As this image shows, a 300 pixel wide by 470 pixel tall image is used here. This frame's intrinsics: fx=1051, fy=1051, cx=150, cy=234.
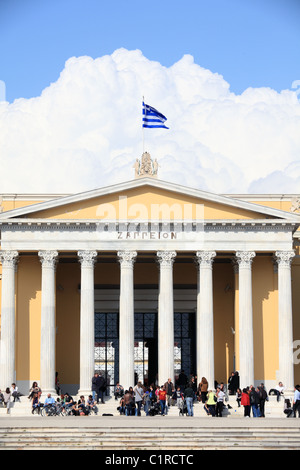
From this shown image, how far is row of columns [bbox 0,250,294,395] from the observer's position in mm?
50312

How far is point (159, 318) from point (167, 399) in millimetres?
4788

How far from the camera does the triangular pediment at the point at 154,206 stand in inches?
2012

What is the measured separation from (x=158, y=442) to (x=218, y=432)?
2.29 m

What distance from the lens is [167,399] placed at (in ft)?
156

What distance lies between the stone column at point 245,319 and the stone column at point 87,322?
7.17m

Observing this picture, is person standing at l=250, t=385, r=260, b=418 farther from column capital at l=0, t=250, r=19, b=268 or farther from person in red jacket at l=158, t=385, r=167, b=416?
column capital at l=0, t=250, r=19, b=268

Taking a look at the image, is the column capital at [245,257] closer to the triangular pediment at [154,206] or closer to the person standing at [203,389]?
the triangular pediment at [154,206]

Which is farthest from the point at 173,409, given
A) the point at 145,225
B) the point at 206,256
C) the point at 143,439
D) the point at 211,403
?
the point at 143,439

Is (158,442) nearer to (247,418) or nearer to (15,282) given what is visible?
(247,418)

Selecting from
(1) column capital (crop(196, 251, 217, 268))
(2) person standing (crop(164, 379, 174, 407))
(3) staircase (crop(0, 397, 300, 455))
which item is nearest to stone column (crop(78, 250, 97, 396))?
(2) person standing (crop(164, 379, 174, 407))

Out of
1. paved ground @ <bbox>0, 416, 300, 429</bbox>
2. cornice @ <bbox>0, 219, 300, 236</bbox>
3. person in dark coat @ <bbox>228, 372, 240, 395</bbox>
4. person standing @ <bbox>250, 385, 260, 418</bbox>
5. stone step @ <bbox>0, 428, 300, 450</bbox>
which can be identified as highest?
cornice @ <bbox>0, 219, 300, 236</bbox>

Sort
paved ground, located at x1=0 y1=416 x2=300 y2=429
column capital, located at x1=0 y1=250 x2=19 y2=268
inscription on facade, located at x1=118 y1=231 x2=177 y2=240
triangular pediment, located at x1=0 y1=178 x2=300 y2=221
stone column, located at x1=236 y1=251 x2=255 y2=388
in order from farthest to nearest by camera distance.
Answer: inscription on facade, located at x1=118 y1=231 x2=177 y2=240, column capital, located at x1=0 y1=250 x2=19 y2=268, triangular pediment, located at x1=0 y1=178 x2=300 y2=221, stone column, located at x1=236 y1=251 x2=255 y2=388, paved ground, located at x1=0 y1=416 x2=300 y2=429
